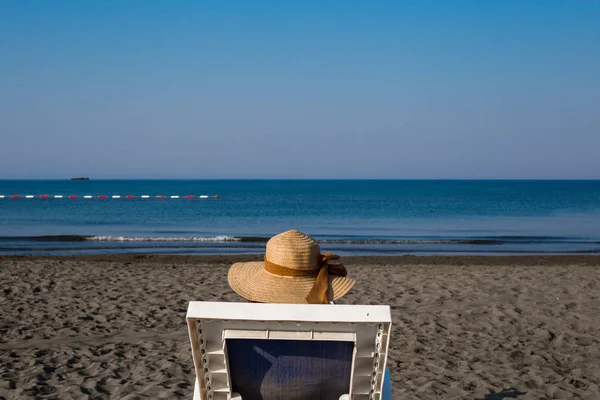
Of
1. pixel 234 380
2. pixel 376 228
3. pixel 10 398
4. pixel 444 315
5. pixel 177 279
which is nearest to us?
pixel 234 380

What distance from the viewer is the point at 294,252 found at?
3.16 meters

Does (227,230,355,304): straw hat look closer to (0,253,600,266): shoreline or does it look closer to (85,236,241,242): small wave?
(0,253,600,266): shoreline

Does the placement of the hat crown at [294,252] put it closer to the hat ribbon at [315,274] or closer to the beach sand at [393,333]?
the hat ribbon at [315,274]

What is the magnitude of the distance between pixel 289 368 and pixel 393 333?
4658 millimetres

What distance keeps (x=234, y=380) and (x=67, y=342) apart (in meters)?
4.55

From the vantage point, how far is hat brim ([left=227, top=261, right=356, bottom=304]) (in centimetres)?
317

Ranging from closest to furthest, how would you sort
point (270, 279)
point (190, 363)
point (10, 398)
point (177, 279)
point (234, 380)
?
point (234, 380), point (270, 279), point (10, 398), point (190, 363), point (177, 279)

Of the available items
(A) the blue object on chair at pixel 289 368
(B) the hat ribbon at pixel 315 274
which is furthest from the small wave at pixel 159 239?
(A) the blue object on chair at pixel 289 368

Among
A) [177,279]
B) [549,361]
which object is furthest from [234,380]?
[177,279]

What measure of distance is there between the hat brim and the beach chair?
58 cm

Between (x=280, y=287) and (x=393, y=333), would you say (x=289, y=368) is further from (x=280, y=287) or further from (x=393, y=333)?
(x=393, y=333)

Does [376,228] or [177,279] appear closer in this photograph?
[177,279]

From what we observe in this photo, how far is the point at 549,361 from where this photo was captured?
614 cm

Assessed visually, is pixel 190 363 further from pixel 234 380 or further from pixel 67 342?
pixel 234 380
